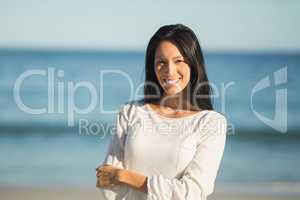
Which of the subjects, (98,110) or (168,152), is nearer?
(168,152)

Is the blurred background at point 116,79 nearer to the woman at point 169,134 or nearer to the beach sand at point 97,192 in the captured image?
the beach sand at point 97,192

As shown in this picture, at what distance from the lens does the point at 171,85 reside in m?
1.74

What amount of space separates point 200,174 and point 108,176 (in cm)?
24

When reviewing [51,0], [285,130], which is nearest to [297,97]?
[285,130]

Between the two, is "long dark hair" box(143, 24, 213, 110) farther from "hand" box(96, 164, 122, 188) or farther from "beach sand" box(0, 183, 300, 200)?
"beach sand" box(0, 183, 300, 200)

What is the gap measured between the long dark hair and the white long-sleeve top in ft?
0.16

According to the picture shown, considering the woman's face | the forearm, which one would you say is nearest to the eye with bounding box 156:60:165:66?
the woman's face

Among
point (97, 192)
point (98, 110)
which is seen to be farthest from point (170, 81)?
point (98, 110)

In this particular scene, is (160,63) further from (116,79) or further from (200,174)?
(116,79)

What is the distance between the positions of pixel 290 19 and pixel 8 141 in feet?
16.3

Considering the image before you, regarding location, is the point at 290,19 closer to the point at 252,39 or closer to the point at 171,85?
the point at 252,39

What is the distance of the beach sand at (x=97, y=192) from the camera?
4492 mm

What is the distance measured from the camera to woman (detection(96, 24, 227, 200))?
1.69 meters

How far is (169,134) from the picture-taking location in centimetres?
173
